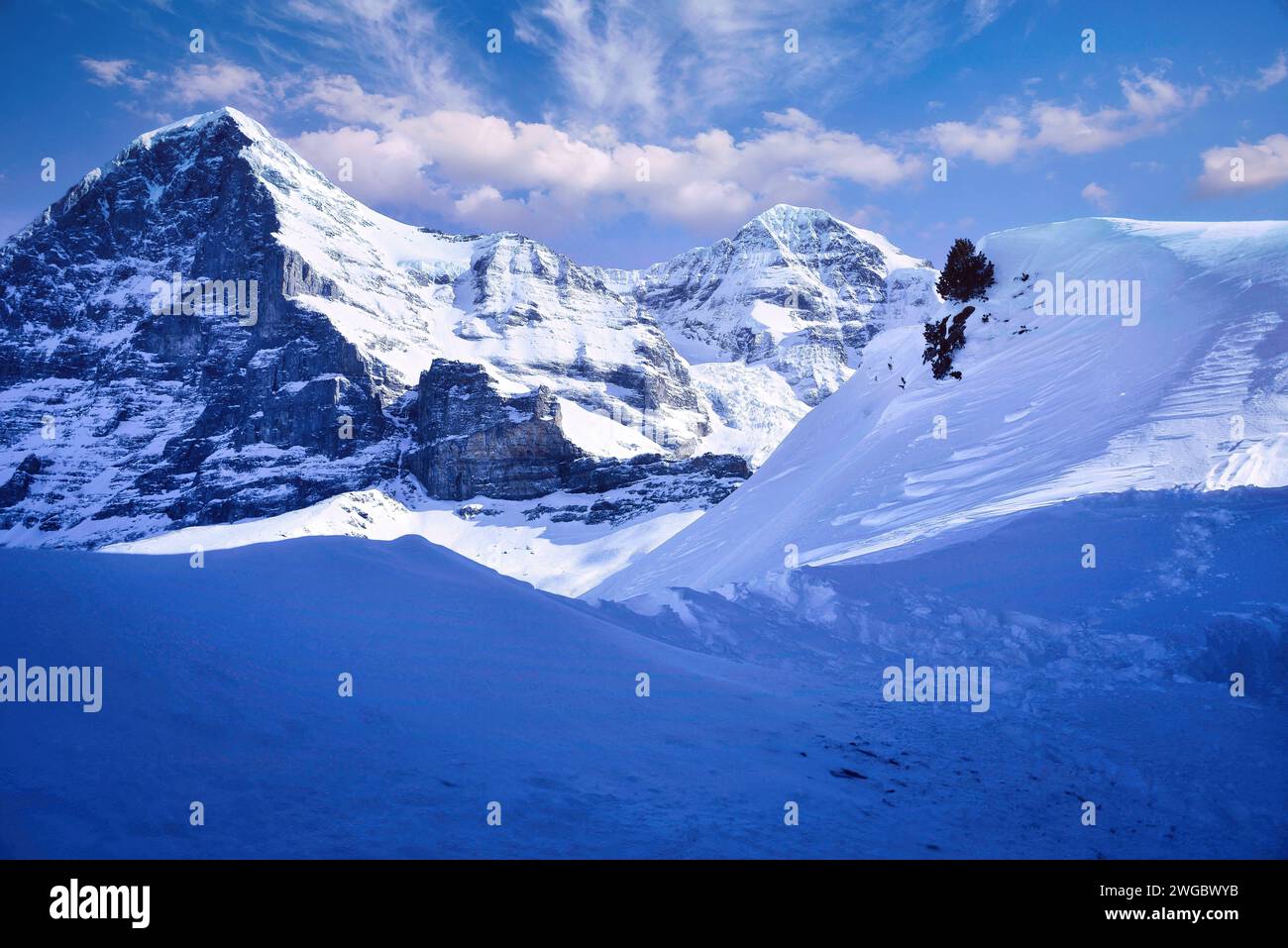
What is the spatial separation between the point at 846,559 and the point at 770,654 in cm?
Answer: 394

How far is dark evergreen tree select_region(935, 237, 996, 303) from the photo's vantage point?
26.7 meters

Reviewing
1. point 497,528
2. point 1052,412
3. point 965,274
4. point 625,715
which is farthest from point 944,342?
point 497,528

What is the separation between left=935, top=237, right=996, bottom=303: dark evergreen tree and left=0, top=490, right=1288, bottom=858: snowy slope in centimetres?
1593

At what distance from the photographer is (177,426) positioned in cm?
19025

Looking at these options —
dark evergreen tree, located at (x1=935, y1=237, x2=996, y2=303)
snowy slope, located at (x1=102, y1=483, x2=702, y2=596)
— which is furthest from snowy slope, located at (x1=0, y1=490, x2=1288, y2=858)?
snowy slope, located at (x1=102, y1=483, x2=702, y2=596)

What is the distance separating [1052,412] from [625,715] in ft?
50.4

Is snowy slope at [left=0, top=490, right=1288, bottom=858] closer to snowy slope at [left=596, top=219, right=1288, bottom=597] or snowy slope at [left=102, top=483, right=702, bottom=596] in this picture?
snowy slope at [left=596, top=219, right=1288, bottom=597]

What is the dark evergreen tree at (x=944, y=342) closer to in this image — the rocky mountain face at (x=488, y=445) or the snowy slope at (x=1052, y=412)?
the snowy slope at (x=1052, y=412)

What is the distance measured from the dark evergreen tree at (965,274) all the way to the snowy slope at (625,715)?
15.9 metres

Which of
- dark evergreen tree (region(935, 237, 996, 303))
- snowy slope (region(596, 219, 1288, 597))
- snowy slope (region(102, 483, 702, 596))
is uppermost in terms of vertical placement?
dark evergreen tree (region(935, 237, 996, 303))

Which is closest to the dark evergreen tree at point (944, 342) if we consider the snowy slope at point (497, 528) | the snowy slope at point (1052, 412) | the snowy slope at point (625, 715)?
the snowy slope at point (1052, 412)
